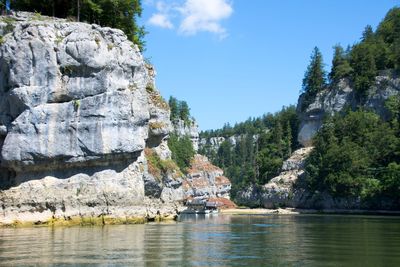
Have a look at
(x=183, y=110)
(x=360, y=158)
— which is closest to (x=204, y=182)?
(x=183, y=110)

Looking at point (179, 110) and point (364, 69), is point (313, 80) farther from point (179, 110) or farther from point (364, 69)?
point (179, 110)

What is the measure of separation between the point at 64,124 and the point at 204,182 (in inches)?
4065

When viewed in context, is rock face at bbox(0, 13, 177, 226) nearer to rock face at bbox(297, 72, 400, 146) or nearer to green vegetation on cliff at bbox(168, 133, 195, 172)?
rock face at bbox(297, 72, 400, 146)

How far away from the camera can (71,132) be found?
47.0 m

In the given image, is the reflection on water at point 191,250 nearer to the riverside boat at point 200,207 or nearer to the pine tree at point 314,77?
the riverside boat at point 200,207

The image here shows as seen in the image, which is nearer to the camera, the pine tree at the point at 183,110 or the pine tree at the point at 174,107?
the pine tree at the point at 174,107

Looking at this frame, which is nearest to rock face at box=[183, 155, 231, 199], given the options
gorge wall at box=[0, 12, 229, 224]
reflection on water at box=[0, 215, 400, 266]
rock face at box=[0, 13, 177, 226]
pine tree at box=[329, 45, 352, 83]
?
pine tree at box=[329, 45, 352, 83]

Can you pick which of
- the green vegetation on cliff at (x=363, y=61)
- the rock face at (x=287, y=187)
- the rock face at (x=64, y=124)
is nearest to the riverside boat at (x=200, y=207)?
the rock face at (x=287, y=187)

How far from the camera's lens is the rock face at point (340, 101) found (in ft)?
364

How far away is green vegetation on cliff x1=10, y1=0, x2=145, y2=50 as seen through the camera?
56500 millimetres

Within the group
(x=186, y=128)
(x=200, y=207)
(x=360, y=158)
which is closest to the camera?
(x=360, y=158)

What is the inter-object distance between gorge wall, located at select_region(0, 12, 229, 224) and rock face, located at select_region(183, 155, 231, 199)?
89.4m

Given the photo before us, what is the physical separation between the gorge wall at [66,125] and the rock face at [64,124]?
0.29ft

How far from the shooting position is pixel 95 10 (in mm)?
56938
